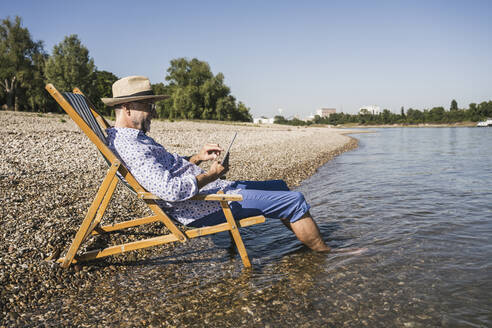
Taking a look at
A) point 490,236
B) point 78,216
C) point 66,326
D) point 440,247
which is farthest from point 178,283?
point 490,236

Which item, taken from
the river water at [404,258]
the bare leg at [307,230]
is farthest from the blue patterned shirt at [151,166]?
the river water at [404,258]

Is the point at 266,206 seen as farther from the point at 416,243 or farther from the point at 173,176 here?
the point at 416,243

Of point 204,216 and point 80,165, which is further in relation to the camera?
point 80,165

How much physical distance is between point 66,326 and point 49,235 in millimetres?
1903

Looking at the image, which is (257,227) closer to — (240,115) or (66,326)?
(66,326)

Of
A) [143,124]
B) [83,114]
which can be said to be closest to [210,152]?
[143,124]

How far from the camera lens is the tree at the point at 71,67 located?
Result: 146 feet

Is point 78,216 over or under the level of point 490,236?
over

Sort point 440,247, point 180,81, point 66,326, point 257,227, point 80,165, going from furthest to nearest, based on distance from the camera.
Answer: point 180,81 < point 80,165 < point 257,227 < point 440,247 < point 66,326

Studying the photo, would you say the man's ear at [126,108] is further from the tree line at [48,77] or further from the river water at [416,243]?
the tree line at [48,77]

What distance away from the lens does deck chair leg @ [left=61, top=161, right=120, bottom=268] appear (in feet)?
11.2

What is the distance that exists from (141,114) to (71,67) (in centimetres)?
5016

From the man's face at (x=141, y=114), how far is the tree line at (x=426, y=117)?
13616 centimetres

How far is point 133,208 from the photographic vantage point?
6211mm
